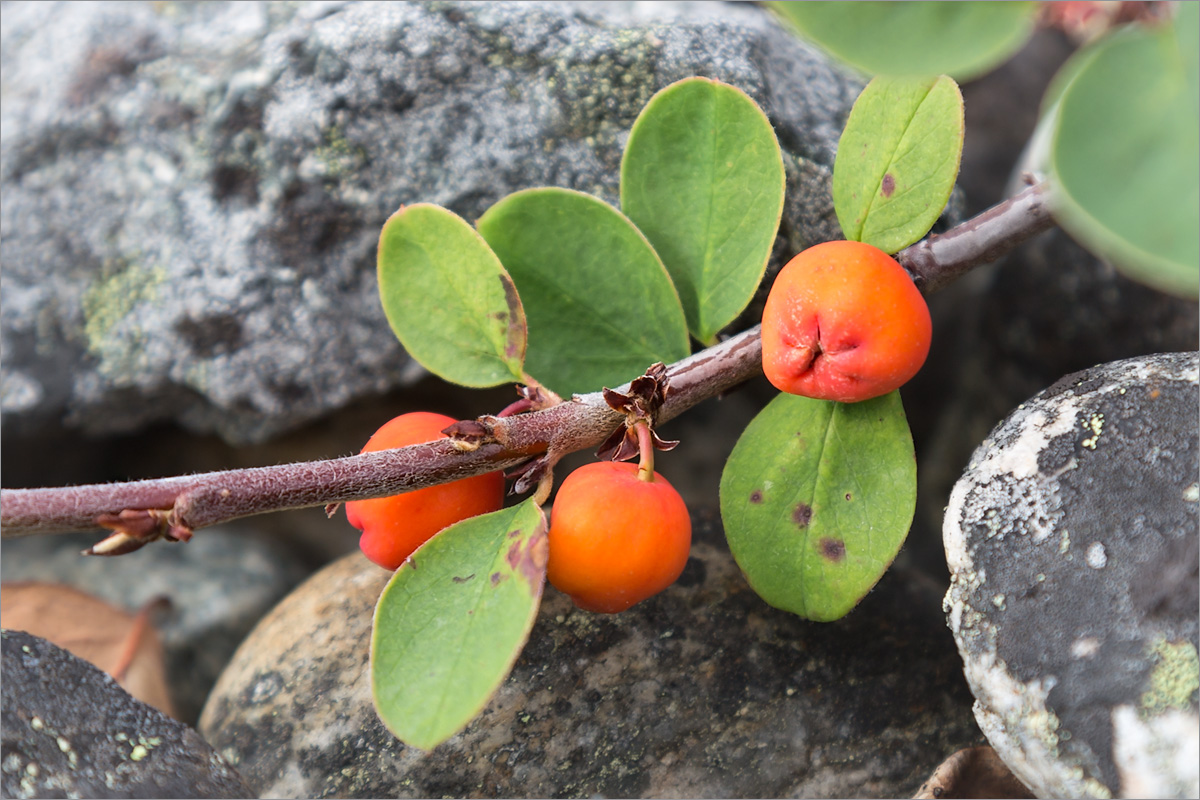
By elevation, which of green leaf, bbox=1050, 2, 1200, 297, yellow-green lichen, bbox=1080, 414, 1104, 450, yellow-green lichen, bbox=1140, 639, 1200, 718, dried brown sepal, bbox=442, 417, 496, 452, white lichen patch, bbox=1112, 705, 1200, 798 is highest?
green leaf, bbox=1050, 2, 1200, 297

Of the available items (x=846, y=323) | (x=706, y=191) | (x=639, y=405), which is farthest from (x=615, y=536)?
(x=706, y=191)

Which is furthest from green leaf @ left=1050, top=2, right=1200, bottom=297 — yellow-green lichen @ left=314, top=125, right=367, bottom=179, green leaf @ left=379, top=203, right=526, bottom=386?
yellow-green lichen @ left=314, top=125, right=367, bottom=179

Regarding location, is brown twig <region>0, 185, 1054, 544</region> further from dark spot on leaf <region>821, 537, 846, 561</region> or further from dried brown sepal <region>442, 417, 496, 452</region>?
dark spot on leaf <region>821, 537, 846, 561</region>

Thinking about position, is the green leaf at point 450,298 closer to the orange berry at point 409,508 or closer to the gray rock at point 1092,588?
the orange berry at point 409,508

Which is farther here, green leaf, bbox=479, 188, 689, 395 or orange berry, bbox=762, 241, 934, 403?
green leaf, bbox=479, 188, 689, 395

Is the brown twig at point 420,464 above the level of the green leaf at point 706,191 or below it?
below

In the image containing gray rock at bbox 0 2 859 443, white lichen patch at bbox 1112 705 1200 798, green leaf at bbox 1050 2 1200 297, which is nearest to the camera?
green leaf at bbox 1050 2 1200 297

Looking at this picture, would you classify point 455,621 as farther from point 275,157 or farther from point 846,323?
point 275,157

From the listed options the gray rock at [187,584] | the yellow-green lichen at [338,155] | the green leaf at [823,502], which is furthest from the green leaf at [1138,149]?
the gray rock at [187,584]
